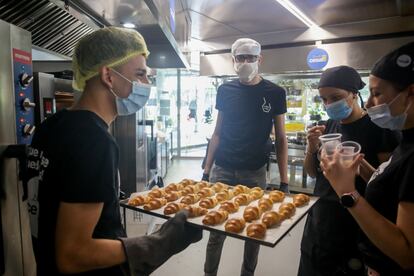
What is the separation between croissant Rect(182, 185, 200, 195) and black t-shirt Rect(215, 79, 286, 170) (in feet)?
1.27

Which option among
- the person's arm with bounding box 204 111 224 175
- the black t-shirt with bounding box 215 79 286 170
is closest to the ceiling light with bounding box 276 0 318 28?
the black t-shirt with bounding box 215 79 286 170

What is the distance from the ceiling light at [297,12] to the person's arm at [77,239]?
3452mm

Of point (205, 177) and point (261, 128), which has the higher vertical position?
point (261, 128)

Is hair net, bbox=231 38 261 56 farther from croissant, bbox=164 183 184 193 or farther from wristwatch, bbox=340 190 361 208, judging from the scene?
wristwatch, bbox=340 190 361 208

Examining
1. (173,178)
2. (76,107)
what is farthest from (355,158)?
(173,178)

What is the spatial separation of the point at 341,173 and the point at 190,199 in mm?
841

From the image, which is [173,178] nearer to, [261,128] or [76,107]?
[261,128]

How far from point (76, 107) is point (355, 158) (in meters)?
0.99

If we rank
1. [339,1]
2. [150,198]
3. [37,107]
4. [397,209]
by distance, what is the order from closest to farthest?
1. [397,209]
2. [37,107]
3. [150,198]
4. [339,1]

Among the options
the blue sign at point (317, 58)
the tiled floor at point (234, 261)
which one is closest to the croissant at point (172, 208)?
the tiled floor at point (234, 261)

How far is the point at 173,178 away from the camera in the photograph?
246 inches

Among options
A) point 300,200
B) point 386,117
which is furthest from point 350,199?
point 300,200

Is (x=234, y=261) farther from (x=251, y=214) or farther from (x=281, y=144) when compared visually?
(x=251, y=214)

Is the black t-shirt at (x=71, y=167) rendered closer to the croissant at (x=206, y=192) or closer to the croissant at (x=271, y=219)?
the croissant at (x=271, y=219)
